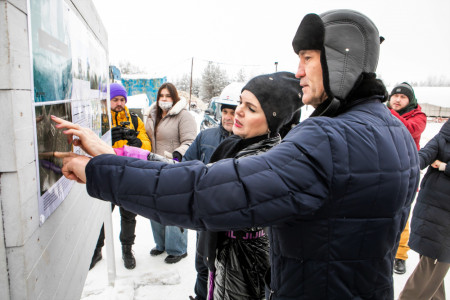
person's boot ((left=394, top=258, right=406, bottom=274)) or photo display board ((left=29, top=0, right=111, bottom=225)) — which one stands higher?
photo display board ((left=29, top=0, right=111, bottom=225))

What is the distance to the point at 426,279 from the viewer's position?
2656 millimetres

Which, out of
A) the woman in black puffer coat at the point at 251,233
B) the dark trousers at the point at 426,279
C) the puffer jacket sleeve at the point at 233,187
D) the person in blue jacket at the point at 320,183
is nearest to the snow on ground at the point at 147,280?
the dark trousers at the point at 426,279

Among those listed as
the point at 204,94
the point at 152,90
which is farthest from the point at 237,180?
the point at 204,94

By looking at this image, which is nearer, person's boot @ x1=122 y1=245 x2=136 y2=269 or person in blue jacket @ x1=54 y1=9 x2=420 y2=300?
person in blue jacket @ x1=54 y1=9 x2=420 y2=300

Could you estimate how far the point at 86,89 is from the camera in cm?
171

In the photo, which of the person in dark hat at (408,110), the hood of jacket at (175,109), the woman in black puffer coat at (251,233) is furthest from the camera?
the person in dark hat at (408,110)

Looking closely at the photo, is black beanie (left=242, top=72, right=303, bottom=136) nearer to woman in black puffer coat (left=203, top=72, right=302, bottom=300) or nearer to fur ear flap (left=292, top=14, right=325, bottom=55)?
woman in black puffer coat (left=203, top=72, right=302, bottom=300)

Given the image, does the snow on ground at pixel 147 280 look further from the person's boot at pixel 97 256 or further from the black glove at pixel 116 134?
the black glove at pixel 116 134

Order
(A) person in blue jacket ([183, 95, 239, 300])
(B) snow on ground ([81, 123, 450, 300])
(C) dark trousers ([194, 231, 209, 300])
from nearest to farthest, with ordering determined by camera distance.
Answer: (C) dark trousers ([194, 231, 209, 300]) → (A) person in blue jacket ([183, 95, 239, 300]) → (B) snow on ground ([81, 123, 450, 300])

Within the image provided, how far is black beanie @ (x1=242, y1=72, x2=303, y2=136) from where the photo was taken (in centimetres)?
197

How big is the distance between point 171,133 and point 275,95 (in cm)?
191

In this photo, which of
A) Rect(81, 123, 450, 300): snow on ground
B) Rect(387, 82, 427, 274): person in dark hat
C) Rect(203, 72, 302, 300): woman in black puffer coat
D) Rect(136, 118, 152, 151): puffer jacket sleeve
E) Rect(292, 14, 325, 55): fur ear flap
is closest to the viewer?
Rect(292, 14, 325, 55): fur ear flap

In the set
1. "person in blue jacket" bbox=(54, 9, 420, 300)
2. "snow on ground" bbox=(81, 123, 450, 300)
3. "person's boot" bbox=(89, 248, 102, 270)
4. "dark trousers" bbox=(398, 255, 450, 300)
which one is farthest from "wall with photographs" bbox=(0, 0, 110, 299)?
"dark trousers" bbox=(398, 255, 450, 300)

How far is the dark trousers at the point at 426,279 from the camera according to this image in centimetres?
262
